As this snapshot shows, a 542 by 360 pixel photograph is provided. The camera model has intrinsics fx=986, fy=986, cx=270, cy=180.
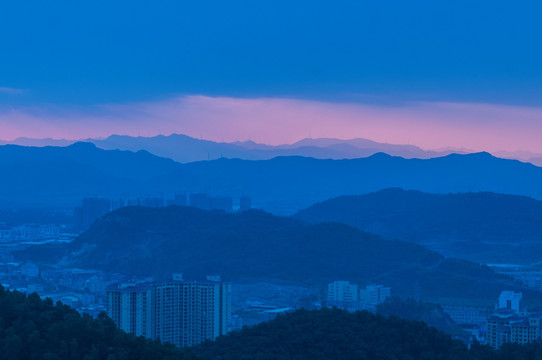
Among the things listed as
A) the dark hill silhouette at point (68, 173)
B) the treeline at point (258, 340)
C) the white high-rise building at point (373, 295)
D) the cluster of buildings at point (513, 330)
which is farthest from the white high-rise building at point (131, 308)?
the dark hill silhouette at point (68, 173)

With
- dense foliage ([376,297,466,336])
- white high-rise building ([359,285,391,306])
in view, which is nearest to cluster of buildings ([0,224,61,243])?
white high-rise building ([359,285,391,306])

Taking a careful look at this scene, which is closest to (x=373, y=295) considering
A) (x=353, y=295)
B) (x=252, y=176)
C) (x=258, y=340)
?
(x=353, y=295)

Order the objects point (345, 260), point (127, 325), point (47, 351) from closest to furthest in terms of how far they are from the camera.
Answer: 1. point (47, 351)
2. point (127, 325)
3. point (345, 260)

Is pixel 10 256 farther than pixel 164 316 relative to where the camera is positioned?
Yes

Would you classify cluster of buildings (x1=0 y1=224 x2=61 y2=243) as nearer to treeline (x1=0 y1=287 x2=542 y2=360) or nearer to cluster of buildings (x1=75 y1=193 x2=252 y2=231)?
cluster of buildings (x1=75 y1=193 x2=252 y2=231)

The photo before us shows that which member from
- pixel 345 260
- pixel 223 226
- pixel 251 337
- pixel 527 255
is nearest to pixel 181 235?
pixel 223 226

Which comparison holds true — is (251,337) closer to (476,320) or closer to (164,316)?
(164,316)
